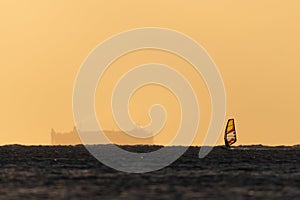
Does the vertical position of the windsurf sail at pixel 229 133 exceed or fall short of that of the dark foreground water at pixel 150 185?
it exceeds it

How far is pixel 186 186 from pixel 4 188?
1633cm

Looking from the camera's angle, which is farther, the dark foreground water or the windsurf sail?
the windsurf sail

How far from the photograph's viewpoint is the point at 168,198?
190ft

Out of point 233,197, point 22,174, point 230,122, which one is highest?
point 230,122

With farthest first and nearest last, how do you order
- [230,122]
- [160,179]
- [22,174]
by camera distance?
[230,122] < [22,174] < [160,179]

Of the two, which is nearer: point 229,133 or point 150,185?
point 150,185

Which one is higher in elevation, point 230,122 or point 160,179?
point 230,122

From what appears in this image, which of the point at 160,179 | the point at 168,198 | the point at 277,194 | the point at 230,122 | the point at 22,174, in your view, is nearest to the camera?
the point at 168,198

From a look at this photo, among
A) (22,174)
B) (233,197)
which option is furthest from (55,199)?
(22,174)

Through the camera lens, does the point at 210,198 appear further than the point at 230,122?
No

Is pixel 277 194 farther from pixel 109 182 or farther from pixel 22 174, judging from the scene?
pixel 22 174

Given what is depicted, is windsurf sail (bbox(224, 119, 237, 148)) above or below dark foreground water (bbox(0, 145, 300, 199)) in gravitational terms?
above

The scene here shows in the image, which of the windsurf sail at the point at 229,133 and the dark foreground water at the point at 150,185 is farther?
the windsurf sail at the point at 229,133

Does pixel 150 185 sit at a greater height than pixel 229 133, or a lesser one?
lesser
